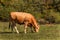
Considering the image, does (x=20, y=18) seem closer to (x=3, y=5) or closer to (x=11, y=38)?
(x=11, y=38)

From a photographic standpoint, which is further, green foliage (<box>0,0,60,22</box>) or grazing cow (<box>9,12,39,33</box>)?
green foliage (<box>0,0,60,22</box>)

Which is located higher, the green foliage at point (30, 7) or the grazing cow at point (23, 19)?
the grazing cow at point (23, 19)

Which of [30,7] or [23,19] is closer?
[23,19]

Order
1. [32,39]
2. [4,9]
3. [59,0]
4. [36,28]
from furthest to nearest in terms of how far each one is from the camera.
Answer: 1. [59,0]
2. [4,9]
3. [36,28]
4. [32,39]

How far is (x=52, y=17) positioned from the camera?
2908cm

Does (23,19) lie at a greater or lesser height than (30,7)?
greater

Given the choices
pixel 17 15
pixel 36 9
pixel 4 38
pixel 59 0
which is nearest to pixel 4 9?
pixel 36 9

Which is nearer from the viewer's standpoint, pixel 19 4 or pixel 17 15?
pixel 17 15

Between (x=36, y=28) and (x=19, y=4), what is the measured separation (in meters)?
9.55

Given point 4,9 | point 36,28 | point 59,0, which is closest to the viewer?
point 36,28

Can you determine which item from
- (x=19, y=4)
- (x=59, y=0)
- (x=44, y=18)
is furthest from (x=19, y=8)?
(x=59, y=0)

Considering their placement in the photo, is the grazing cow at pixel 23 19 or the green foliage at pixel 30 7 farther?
the green foliage at pixel 30 7

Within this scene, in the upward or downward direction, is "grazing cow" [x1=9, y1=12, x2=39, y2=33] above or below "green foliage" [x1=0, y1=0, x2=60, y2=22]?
above

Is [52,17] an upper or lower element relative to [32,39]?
lower
